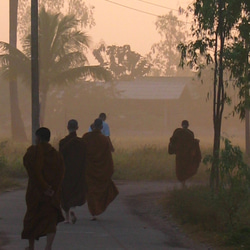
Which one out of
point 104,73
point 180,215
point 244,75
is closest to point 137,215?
point 180,215

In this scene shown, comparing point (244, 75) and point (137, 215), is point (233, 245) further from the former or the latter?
point (244, 75)

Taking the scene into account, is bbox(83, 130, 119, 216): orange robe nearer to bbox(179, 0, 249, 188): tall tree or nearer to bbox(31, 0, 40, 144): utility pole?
bbox(179, 0, 249, 188): tall tree

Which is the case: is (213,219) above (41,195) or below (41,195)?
below

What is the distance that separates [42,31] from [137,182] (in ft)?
58.1

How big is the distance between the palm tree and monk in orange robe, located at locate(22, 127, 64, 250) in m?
27.0

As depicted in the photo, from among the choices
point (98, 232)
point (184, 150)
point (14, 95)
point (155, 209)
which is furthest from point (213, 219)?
point (14, 95)

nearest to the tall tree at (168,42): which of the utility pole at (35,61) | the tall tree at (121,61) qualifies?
the tall tree at (121,61)

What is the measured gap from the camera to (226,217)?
39.8 feet

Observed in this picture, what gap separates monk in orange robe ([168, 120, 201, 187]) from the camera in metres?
18.6

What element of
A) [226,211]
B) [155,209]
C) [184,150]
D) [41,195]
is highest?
[41,195]

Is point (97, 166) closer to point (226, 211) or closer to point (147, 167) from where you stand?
point (226, 211)

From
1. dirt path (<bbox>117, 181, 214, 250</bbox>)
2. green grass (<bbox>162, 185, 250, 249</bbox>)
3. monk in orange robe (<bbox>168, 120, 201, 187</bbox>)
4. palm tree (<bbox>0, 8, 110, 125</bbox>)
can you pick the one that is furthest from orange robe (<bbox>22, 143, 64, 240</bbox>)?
palm tree (<bbox>0, 8, 110, 125</bbox>)

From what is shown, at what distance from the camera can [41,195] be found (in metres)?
9.45

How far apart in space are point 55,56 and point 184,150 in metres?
21.1
